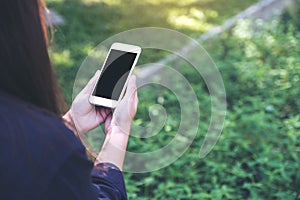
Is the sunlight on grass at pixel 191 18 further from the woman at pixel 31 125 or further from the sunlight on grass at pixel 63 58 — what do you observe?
the woman at pixel 31 125

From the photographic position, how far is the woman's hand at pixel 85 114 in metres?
1.70

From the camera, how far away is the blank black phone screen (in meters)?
1.73

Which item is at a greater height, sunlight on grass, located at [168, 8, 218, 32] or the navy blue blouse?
sunlight on grass, located at [168, 8, 218, 32]

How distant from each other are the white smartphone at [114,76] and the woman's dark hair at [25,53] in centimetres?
49

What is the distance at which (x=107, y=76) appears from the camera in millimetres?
1752

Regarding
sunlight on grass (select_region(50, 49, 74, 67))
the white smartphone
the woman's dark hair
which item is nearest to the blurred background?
sunlight on grass (select_region(50, 49, 74, 67))

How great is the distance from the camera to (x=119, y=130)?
1.74 metres

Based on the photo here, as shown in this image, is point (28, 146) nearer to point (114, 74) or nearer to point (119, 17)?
point (114, 74)

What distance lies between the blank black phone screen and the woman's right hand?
1.2 inches

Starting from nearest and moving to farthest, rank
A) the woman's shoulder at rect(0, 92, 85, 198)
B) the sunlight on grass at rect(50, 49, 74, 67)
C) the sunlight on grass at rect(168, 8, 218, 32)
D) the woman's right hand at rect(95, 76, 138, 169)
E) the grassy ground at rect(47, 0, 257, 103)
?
the woman's shoulder at rect(0, 92, 85, 198), the woman's right hand at rect(95, 76, 138, 169), the sunlight on grass at rect(50, 49, 74, 67), the grassy ground at rect(47, 0, 257, 103), the sunlight on grass at rect(168, 8, 218, 32)

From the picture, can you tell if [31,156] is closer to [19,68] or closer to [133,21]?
[19,68]

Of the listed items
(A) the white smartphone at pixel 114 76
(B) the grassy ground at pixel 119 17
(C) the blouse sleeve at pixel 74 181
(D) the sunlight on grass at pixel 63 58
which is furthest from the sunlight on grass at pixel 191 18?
(C) the blouse sleeve at pixel 74 181

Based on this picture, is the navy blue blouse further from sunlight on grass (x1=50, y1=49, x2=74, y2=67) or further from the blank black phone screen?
sunlight on grass (x1=50, y1=49, x2=74, y2=67)

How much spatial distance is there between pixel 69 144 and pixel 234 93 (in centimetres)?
268
